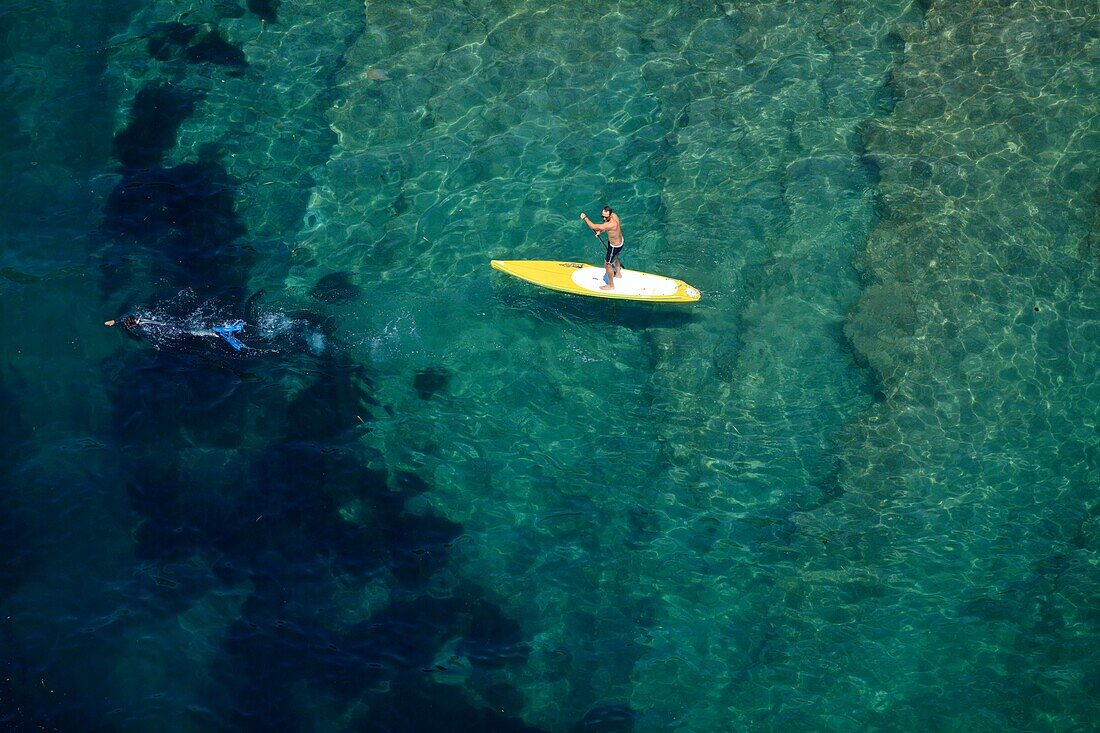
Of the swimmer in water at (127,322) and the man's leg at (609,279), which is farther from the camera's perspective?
the man's leg at (609,279)

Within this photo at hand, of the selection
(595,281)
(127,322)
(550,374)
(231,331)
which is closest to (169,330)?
(127,322)

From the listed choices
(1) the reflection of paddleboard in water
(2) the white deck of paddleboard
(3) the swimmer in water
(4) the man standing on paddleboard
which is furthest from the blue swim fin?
(4) the man standing on paddleboard

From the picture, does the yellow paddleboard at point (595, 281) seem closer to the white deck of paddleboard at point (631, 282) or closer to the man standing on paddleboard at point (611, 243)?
the white deck of paddleboard at point (631, 282)

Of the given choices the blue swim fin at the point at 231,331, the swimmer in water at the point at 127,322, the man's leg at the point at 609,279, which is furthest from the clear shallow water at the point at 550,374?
the man's leg at the point at 609,279

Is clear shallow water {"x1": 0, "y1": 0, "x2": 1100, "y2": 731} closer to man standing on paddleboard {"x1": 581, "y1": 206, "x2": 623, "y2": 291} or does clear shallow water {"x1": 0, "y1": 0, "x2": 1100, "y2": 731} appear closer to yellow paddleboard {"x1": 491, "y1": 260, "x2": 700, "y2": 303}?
yellow paddleboard {"x1": 491, "y1": 260, "x2": 700, "y2": 303}

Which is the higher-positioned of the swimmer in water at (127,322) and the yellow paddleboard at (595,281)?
the yellow paddleboard at (595,281)

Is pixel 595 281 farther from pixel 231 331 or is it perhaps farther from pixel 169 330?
pixel 169 330
